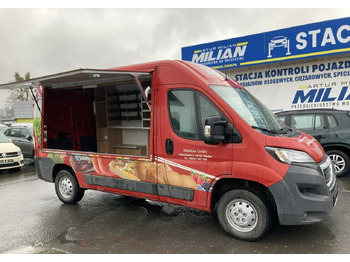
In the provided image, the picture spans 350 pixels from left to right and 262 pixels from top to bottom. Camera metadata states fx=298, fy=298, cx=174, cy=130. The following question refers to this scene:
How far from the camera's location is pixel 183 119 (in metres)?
4.41

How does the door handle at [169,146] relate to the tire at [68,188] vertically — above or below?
above

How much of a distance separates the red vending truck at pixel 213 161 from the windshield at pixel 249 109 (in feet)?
0.07

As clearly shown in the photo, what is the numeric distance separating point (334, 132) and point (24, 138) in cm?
1145

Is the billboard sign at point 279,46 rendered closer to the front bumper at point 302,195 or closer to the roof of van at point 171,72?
the roof of van at point 171,72

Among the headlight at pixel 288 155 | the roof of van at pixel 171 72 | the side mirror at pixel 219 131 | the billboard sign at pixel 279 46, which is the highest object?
the billboard sign at pixel 279 46

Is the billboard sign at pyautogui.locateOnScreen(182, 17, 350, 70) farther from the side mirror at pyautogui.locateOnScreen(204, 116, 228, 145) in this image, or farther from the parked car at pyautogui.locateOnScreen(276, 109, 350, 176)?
the side mirror at pyautogui.locateOnScreen(204, 116, 228, 145)

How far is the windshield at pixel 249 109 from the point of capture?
13.4ft

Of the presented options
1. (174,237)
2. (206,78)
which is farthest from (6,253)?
(206,78)

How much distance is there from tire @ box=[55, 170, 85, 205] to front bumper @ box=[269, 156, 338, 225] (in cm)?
392

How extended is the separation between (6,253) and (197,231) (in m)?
2.61

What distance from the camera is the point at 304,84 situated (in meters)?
11.6

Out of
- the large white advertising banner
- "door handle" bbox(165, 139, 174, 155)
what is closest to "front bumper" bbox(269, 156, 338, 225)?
"door handle" bbox(165, 139, 174, 155)

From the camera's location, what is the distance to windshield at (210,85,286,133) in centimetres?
408

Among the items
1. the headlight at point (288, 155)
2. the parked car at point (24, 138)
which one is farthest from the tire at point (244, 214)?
the parked car at point (24, 138)
